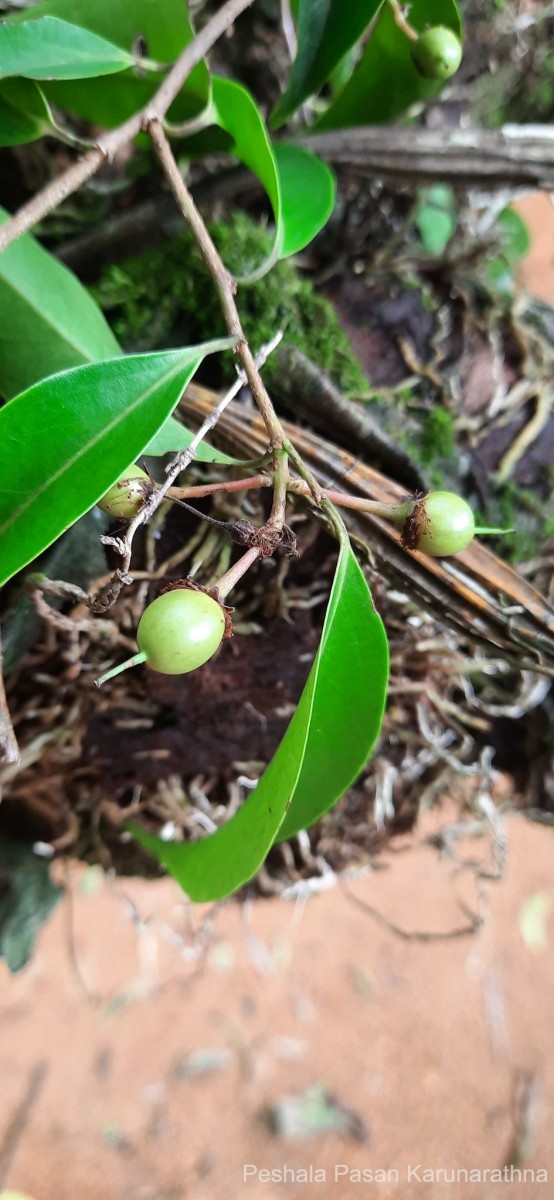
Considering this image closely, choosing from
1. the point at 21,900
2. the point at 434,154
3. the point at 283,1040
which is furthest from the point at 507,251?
the point at 283,1040

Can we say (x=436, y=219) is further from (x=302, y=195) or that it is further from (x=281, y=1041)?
(x=281, y=1041)

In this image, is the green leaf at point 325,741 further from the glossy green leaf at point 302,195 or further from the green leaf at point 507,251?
the green leaf at point 507,251

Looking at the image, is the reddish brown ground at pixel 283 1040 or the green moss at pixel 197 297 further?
the reddish brown ground at pixel 283 1040

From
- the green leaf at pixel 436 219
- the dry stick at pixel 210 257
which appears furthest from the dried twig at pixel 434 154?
the dry stick at pixel 210 257

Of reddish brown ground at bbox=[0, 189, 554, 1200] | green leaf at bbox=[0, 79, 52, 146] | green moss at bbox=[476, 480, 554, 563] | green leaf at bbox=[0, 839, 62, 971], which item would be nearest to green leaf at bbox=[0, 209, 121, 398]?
green leaf at bbox=[0, 79, 52, 146]

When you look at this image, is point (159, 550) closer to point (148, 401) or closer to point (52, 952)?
point (148, 401)

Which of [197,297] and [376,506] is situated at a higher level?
[197,297]

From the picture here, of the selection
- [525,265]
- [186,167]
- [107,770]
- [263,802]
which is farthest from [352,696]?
[525,265]

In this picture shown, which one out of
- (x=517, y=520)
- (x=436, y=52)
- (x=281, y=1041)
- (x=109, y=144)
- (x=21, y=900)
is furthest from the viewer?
(x=281, y=1041)
